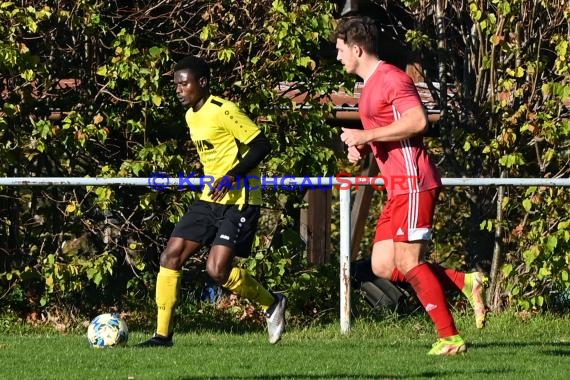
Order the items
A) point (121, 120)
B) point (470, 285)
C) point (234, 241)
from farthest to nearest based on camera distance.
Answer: point (121, 120) → point (234, 241) → point (470, 285)

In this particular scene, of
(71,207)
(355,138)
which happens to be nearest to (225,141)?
(355,138)

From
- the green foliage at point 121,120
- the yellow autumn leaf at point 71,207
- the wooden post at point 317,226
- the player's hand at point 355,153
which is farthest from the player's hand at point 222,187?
the wooden post at point 317,226

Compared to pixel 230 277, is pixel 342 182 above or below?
above

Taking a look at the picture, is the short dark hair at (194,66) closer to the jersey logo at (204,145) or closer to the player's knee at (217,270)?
the jersey logo at (204,145)

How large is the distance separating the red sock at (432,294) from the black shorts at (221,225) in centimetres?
140

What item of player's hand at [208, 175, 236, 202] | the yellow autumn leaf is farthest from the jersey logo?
the yellow autumn leaf

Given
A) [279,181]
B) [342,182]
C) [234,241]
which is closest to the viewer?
[234,241]

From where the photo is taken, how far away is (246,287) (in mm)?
8586

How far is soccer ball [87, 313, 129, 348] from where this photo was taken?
27.2 feet

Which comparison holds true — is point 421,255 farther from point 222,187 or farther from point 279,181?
point 279,181

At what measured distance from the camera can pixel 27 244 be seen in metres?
10.9

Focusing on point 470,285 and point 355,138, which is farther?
point 470,285

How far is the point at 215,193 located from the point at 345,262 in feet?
6.31

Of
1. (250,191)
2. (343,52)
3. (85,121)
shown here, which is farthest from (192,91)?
(85,121)
